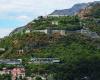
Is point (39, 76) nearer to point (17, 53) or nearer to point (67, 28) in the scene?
point (17, 53)

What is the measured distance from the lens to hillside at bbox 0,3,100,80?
287 ft

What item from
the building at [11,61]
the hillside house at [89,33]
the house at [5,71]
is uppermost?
the hillside house at [89,33]

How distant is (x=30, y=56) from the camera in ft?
311

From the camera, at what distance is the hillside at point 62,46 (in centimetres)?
8762

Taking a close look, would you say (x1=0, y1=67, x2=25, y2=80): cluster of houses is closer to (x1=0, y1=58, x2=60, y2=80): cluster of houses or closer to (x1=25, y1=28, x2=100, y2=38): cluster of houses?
(x1=0, y1=58, x2=60, y2=80): cluster of houses

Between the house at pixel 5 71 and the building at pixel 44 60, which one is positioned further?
the building at pixel 44 60

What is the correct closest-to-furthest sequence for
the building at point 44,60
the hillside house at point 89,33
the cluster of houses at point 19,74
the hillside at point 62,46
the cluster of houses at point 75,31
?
1. the cluster of houses at point 19,74
2. the hillside at point 62,46
3. the building at point 44,60
4. the cluster of houses at point 75,31
5. the hillside house at point 89,33

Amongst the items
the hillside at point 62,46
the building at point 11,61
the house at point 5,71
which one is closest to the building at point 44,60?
the hillside at point 62,46

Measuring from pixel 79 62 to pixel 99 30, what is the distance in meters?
21.7

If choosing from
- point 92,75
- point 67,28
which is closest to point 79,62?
point 92,75

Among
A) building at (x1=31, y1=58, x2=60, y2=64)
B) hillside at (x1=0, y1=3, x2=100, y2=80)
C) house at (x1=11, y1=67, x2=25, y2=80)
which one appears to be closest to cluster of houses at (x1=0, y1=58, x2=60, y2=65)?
building at (x1=31, y1=58, x2=60, y2=64)

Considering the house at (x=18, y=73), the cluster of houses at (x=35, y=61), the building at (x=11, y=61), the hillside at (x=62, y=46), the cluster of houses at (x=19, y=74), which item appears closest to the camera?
the cluster of houses at (x=19, y=74)

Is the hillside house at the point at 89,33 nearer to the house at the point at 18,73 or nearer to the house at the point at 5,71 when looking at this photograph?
the house at the point at 5,71

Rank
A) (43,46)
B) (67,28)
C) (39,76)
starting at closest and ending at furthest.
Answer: (39,76)
(43,46)
(67,28)
